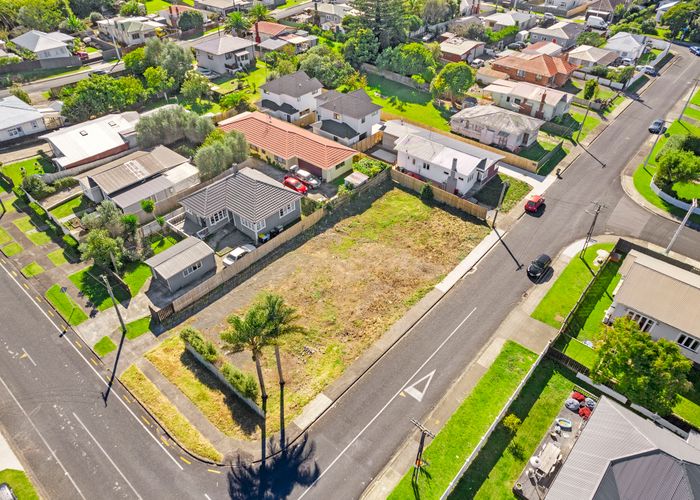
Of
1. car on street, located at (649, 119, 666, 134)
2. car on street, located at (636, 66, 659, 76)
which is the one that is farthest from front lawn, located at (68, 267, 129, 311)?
car on street, located at (636, 66, 659, 76)

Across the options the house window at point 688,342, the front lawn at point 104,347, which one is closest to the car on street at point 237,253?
the front lawn at point 104,347

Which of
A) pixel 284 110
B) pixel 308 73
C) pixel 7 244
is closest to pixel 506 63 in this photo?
pixel 308 73

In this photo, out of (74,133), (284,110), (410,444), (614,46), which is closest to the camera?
(410,444)

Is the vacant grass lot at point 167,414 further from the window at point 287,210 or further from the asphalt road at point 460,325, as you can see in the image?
the window at point 287,210

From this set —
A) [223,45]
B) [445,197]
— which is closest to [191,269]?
[445,197]

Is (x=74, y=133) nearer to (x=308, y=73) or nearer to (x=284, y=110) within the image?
(x=284, y=110)

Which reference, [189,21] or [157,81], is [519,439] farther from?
[189,21]

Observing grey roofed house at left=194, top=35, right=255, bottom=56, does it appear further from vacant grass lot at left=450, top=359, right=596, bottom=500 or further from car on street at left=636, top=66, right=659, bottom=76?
vacant grass lot at left=450, top=359, right=596, bottom=500

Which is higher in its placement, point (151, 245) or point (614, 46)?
point (614, 46)
